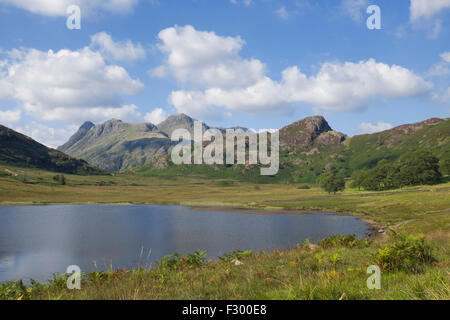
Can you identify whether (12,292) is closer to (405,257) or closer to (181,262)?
(181,262)

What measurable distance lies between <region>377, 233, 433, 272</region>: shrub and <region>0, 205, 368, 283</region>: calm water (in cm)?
2043

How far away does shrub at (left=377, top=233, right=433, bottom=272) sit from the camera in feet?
35.6

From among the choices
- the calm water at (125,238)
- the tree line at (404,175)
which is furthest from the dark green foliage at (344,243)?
the tree line at (404,175)

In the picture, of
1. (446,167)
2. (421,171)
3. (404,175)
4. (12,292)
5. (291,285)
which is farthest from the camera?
(446,167)

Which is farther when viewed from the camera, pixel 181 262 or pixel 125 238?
pixel 125 238

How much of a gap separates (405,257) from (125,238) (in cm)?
4938

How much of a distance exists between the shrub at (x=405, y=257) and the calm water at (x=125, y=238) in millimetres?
20431

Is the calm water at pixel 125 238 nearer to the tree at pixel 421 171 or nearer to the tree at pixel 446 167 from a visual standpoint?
the tree at pixel 421 171

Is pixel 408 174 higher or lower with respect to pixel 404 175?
higher

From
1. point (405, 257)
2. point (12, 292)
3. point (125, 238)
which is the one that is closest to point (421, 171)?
point (125, 238)

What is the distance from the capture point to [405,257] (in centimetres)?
1150
